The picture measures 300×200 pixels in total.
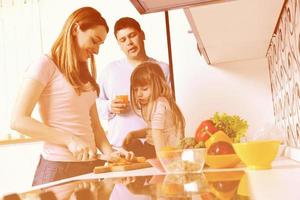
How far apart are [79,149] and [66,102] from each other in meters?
0.44

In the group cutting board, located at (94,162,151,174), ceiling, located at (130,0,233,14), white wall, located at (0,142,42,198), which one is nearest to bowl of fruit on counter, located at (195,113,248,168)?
cutting board, located at (94,162,151,174)

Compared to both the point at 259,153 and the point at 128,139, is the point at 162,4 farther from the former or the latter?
the point at 128,139

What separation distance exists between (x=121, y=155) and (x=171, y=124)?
2.56ft

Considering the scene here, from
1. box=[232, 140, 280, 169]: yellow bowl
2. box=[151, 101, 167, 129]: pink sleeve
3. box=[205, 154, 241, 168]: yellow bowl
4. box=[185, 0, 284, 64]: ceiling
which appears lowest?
box=[205, 154, 241, 168]: yellow bowl

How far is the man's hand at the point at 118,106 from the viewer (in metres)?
2.65

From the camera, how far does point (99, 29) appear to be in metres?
2.78

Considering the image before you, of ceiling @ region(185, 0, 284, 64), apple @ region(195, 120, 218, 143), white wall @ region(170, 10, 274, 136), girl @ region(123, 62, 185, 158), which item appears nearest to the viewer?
ceiling @ region(185, 0, 284, 64)

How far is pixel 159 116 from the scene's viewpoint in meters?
2.68

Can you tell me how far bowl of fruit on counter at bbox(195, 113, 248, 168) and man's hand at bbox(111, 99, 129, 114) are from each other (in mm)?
1132

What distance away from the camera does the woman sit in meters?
2.48

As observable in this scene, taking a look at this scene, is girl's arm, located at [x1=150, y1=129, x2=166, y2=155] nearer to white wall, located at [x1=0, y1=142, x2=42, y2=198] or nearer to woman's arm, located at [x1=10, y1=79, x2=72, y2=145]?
woman's arm, located at [x1=10, y1=79, x2=72, y2=145]

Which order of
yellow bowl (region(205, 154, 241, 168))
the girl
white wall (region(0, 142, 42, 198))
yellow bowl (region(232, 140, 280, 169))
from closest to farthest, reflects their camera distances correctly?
1. yellow bowl (region(232, 140, 280, 169))
2. yellow bowl (region(205, 154, 241, 168))
3. the girl
4. white wall (region(0, 142, 42, 198))

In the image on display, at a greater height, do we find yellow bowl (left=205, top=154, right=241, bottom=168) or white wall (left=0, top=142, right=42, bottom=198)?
yellow bowl (left=205, top=154, right=241, bottom=168)

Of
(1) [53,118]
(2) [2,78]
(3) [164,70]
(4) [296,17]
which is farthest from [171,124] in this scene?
(4) [296,17]
